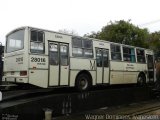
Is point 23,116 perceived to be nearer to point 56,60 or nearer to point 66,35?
point 56,60

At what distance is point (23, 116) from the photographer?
1062cm

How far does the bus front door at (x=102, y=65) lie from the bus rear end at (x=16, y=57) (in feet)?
14.5

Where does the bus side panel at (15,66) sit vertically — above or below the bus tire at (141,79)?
above

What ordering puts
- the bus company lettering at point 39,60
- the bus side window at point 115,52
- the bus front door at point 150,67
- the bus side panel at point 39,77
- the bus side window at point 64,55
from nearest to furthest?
the bus side panel at point 39,77
the bus company lettering at point 39,60
the bus side window at point 64,55
the bus side window at point 115,52
the bus front door at point 150,67

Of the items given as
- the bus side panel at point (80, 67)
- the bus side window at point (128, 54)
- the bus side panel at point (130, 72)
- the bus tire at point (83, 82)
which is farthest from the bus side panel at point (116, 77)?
the bus tire at point (83, 82)

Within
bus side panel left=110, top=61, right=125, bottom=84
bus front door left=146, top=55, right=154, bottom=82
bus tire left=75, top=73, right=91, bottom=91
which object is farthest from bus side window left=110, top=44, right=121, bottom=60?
Result: bus front door left=146, top=55, right=154, bottom=82

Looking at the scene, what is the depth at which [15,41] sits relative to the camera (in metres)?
12.4

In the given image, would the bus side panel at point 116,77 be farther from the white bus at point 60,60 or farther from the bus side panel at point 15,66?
the bus side panel at point 15,66

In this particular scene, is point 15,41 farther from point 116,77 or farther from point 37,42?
point 116,77

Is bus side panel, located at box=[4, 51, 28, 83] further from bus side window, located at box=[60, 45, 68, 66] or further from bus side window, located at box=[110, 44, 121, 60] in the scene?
bus side window, located at box=[110, 44, 121, 60]

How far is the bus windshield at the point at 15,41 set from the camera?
11875 mm

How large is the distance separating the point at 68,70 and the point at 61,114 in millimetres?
2022

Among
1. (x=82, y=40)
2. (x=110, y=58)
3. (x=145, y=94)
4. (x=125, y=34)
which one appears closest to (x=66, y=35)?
(x=82, y=40)

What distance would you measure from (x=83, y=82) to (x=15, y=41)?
153 inches
